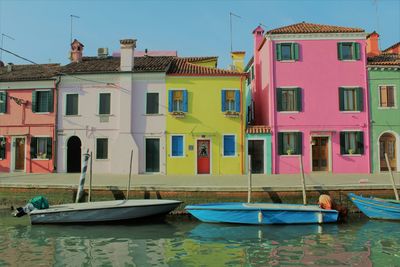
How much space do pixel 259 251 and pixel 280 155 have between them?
12193mm

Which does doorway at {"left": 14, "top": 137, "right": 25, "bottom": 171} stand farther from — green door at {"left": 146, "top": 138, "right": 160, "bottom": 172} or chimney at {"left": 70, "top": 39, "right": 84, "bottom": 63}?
green door at {"left": 146, "top": 138, "right": 160, "bottom": 172}

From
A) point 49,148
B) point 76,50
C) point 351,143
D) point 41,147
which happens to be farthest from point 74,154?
point 351,143

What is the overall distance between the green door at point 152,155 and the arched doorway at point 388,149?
12910mm


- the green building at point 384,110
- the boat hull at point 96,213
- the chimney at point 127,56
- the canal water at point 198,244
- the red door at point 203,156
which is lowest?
the canal water at point 198,244

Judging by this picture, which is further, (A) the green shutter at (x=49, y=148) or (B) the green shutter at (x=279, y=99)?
(A) the green shutter at (x=49, y=148)

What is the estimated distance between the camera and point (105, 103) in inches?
855

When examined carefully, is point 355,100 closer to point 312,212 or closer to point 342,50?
point 342,50

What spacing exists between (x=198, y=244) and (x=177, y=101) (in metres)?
12.5

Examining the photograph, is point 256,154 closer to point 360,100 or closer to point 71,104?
point 360,100

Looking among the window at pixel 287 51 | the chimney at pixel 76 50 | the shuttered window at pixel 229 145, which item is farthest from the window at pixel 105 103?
the window at pixel 287 51

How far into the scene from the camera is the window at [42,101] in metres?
21.9

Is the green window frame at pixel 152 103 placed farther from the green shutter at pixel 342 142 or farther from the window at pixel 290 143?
the green shutter at pixel 342 142

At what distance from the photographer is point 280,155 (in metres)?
21.0

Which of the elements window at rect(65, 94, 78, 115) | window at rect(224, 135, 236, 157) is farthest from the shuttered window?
window at rect(65, 94, 78, 115)
